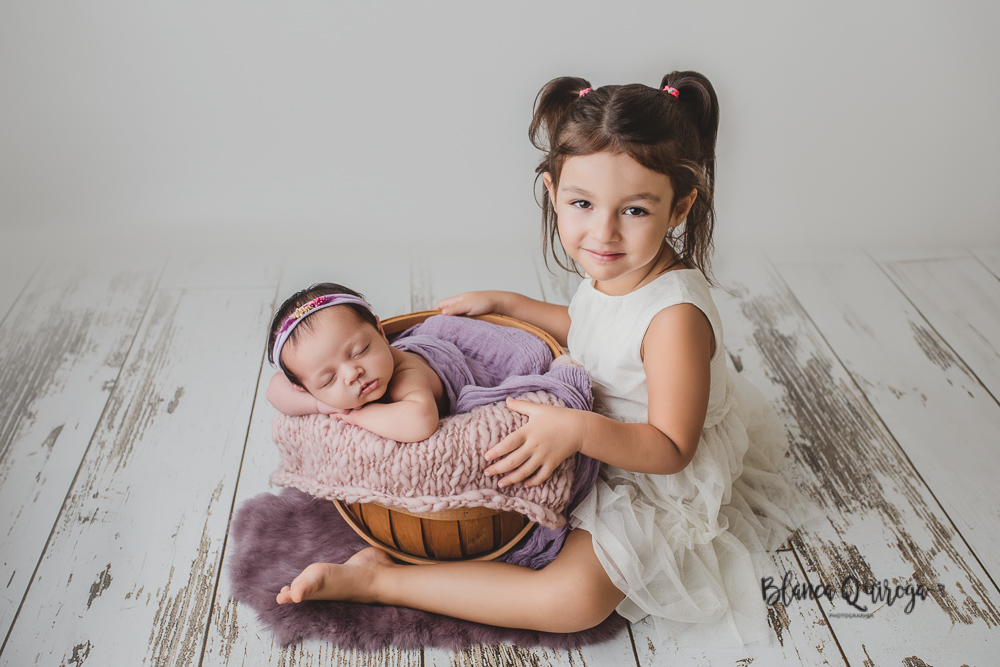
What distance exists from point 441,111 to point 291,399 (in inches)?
48.5

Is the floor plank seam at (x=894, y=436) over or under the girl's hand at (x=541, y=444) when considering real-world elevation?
under

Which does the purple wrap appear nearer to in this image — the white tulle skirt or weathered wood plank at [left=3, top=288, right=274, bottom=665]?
the white tulle skirt

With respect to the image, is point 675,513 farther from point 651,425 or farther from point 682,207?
point 682,207

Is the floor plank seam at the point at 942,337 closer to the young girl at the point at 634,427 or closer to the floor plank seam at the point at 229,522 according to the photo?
the young girl at the point at 634,427

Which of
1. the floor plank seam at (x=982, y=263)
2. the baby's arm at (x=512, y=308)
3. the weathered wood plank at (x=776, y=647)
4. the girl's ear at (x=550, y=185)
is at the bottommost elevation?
the floor plank seam at (x=982, y=263)

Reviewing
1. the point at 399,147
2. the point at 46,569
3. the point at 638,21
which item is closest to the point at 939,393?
the point at 638,21

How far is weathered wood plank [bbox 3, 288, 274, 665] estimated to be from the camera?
1.08m

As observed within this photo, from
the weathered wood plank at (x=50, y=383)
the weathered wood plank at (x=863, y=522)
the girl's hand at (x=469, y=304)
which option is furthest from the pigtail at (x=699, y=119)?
the weathered wood plank at (x=50, y=383)

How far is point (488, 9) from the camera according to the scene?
6.45 feet

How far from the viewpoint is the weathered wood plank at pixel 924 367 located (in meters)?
1.30

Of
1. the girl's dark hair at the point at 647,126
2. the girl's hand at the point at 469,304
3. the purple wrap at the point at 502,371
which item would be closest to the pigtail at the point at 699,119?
the girl's dark hair at the point at 647,126

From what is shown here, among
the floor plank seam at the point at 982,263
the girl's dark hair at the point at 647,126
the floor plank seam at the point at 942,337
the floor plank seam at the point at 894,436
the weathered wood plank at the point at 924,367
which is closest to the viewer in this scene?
the girl's dark hair at the point at 647,126

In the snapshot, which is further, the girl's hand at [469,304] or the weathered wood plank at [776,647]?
the girl's hand at [469,304]

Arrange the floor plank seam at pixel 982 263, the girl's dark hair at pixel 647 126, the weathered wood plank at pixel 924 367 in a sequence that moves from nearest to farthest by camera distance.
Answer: the girl's dark hair at pixel 647 126
the weathered wood plank at pixel 924 367
the floor plank seam at pixel 982 263
